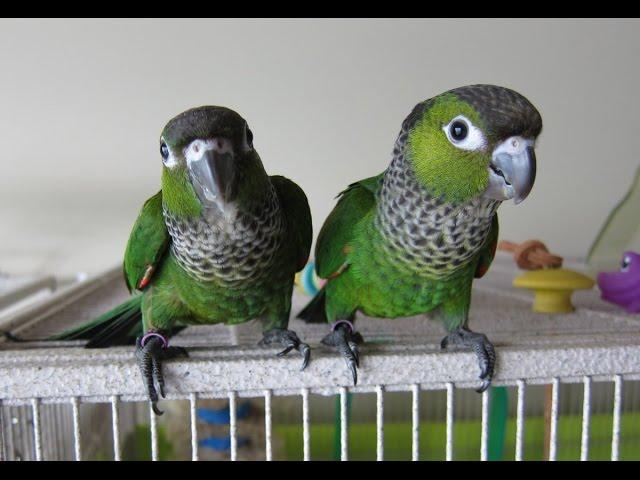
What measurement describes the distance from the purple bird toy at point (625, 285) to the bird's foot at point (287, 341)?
2.32 feet

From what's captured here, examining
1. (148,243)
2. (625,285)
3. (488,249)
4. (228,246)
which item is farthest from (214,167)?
(625,285)

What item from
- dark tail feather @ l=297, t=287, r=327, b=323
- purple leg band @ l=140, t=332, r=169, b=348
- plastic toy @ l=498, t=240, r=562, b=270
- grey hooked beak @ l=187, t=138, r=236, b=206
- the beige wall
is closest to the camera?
grey hooked beak @ l=187, t=138, r=236, b=206

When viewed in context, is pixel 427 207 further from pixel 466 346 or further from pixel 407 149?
pixel 466 346

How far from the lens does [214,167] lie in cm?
58

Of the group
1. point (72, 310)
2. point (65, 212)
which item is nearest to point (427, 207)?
point (72, 310)

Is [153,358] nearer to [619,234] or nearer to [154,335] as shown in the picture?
[154,335]

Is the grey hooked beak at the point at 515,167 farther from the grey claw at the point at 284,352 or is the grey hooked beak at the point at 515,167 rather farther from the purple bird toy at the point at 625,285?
the purple bird toy at the point at 625,285

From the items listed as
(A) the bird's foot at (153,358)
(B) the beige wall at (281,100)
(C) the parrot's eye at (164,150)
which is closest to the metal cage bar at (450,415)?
(A) the bird's foot at (153,358)

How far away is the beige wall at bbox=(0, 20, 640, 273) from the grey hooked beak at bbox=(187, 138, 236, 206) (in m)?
1.37

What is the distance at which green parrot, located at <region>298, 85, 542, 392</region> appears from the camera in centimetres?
61

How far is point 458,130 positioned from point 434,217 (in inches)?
4.8

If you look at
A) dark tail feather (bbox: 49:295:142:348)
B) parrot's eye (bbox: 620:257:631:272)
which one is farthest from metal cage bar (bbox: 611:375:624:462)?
dark tail feather (bbox: 49:295:142:348)

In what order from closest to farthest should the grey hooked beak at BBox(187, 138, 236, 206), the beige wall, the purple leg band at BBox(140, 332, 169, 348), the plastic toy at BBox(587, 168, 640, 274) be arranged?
the grey hooked beak at BBox(187, 138, 236, 206) < the purple leg band at BBox(140, 332, 169, 348) < the plastic toy at BBox(587, 168, 640, 274) < the beige wall

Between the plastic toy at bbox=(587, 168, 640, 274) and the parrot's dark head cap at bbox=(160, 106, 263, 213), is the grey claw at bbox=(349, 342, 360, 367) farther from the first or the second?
the plastic toy at bbox=(587, 168, 640, 274)
